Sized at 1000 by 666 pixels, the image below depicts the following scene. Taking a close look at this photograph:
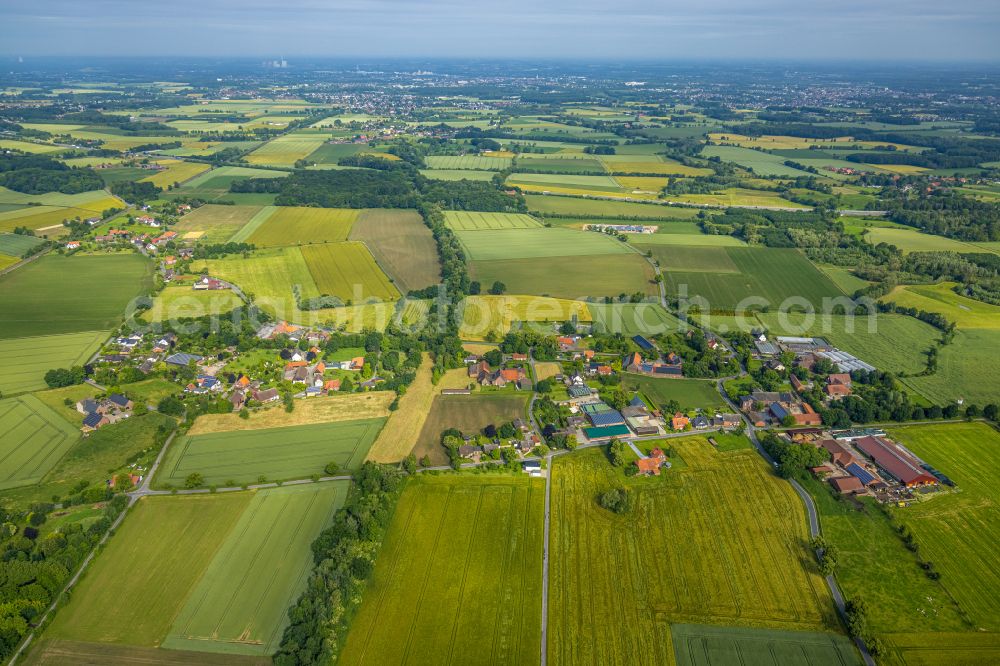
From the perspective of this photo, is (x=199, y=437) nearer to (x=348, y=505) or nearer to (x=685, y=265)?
(x=348, y=505)

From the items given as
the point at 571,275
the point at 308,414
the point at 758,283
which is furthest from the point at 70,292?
the point at 758,283

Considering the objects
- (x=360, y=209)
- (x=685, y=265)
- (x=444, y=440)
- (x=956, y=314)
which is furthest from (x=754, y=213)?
(x=444, y=440)

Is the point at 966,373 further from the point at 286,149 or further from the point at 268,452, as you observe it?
the point at 286,149

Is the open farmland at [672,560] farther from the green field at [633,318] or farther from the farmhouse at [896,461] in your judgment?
the green field at [633,318]

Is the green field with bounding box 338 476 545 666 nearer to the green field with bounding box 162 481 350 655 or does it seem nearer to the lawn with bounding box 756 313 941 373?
the green field with bounding box 162 481 350 655

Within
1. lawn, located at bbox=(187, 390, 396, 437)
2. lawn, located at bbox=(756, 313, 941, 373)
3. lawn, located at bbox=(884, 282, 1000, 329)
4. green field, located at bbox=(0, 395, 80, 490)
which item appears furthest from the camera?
lawn, located at bbox=(884, 282, 1000, 329)

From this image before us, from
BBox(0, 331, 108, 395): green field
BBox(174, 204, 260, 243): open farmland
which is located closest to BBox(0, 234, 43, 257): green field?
BBox(174, 204, 260, 243): open farmland

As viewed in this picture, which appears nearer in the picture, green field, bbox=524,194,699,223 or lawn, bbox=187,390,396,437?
lawn, bbox=187,390,396,437
